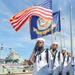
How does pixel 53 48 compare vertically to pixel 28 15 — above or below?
below

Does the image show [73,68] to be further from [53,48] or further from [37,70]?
[37,70]

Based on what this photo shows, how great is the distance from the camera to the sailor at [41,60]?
20.7 feet

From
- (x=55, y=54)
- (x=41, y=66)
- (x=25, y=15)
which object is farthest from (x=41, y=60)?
(x=25, y=15)

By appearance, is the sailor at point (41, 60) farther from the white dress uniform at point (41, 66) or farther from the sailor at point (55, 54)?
the sailor at point (55, 54)

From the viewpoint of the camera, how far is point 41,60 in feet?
21.2

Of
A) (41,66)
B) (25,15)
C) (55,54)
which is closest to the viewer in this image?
(41,66)

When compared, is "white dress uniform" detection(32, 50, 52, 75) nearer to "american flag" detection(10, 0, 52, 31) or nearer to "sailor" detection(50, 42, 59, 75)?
"sailor" detection(50, 42, 59, 75)

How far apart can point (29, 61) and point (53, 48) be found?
121 centimetres

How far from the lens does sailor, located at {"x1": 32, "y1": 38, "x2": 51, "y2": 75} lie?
20.7 ft

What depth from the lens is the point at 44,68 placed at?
253 inches

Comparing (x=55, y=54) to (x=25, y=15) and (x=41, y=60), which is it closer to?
(x=41, y=60)

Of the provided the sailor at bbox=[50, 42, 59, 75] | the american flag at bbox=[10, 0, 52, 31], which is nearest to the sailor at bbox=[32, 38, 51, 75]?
the sailor at bbox=[50, 42, 59, 75]

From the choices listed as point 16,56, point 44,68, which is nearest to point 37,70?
point 44,68

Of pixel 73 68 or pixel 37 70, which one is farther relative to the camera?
pixel 73 68
